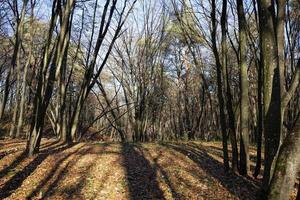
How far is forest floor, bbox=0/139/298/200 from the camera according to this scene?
7645 mm

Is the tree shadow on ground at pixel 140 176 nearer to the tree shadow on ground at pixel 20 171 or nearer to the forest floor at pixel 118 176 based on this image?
the forest floor at pixel 118 176

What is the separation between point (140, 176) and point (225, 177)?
7.21ft

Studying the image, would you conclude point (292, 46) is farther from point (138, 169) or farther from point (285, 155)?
point (285, 155)

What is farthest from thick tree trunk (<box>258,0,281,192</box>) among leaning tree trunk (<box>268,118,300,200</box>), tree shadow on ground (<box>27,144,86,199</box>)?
tree shadow on ground (<box>27,144,86,199</box>)

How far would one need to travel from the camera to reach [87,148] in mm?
11289

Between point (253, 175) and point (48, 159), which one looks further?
point (48, 159)

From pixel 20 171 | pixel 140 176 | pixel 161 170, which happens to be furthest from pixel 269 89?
pixel 20 171

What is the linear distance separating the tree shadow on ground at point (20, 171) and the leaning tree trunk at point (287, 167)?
6.14 meters

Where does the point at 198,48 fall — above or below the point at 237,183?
above

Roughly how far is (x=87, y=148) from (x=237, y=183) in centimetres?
503

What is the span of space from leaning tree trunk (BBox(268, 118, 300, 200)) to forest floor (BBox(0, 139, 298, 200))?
13.7ft

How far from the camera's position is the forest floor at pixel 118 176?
7645mm

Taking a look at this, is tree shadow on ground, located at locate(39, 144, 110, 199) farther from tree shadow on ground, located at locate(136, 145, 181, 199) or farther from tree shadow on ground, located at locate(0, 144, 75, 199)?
tree shadow on ground, located at locate(136, 145, 181, 199)

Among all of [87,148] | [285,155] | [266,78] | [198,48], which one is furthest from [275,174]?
[198,48]
